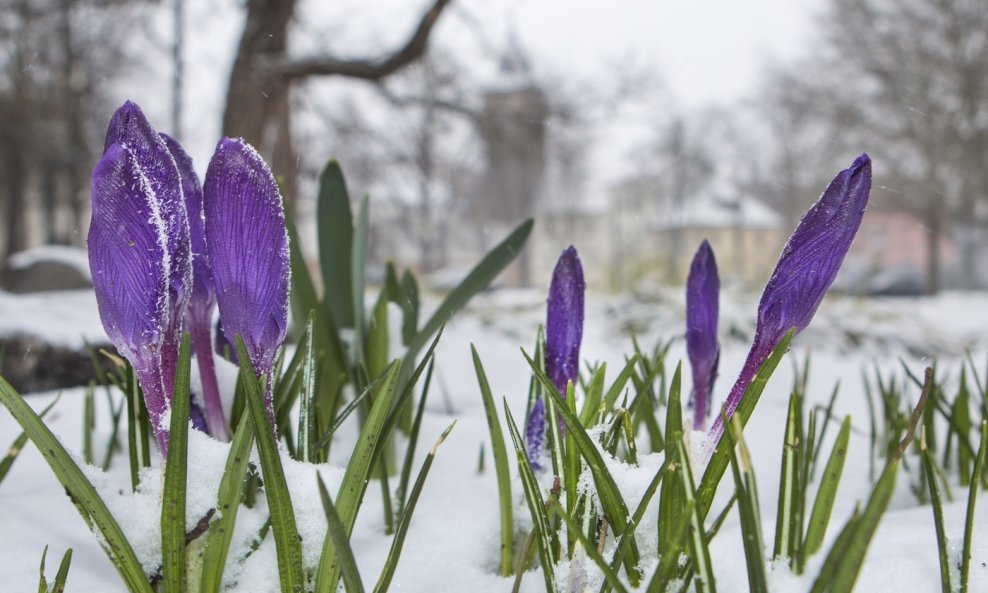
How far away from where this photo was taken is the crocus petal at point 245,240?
66 cm

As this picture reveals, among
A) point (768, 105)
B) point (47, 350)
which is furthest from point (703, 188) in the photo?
point (47, 350)

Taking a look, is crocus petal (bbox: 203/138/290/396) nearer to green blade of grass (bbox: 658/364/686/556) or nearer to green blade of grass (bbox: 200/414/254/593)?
green blade of grass (bbox: 200/414/254/593)

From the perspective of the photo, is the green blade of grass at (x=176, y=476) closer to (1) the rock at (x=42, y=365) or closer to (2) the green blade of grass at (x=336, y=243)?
(2) the green blade of grass at (x=336, y=243)

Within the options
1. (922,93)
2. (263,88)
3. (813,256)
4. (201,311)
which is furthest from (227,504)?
(922,93)

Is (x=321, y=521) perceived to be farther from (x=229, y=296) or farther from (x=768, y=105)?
(x=768, y=105)

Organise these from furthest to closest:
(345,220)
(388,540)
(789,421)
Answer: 1. (345,220)
2. (388,540)
3. (789,421)

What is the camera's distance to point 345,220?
60.9 inches

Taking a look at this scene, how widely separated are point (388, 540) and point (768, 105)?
82.7 ft

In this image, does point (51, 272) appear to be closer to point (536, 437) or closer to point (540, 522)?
point (536, 437)

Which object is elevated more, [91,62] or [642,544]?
[91,62]

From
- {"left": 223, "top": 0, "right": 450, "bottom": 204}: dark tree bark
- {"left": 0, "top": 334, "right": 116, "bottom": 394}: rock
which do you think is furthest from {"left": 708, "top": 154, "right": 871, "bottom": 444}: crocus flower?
{"left": 223, "top": 0, "right": 450, "bottom": 204}: dark tree bark

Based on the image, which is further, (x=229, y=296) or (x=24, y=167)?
(x=24, y=167)

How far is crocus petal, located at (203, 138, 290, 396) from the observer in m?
0.66

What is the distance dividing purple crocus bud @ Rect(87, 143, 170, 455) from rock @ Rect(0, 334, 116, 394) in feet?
5.99
